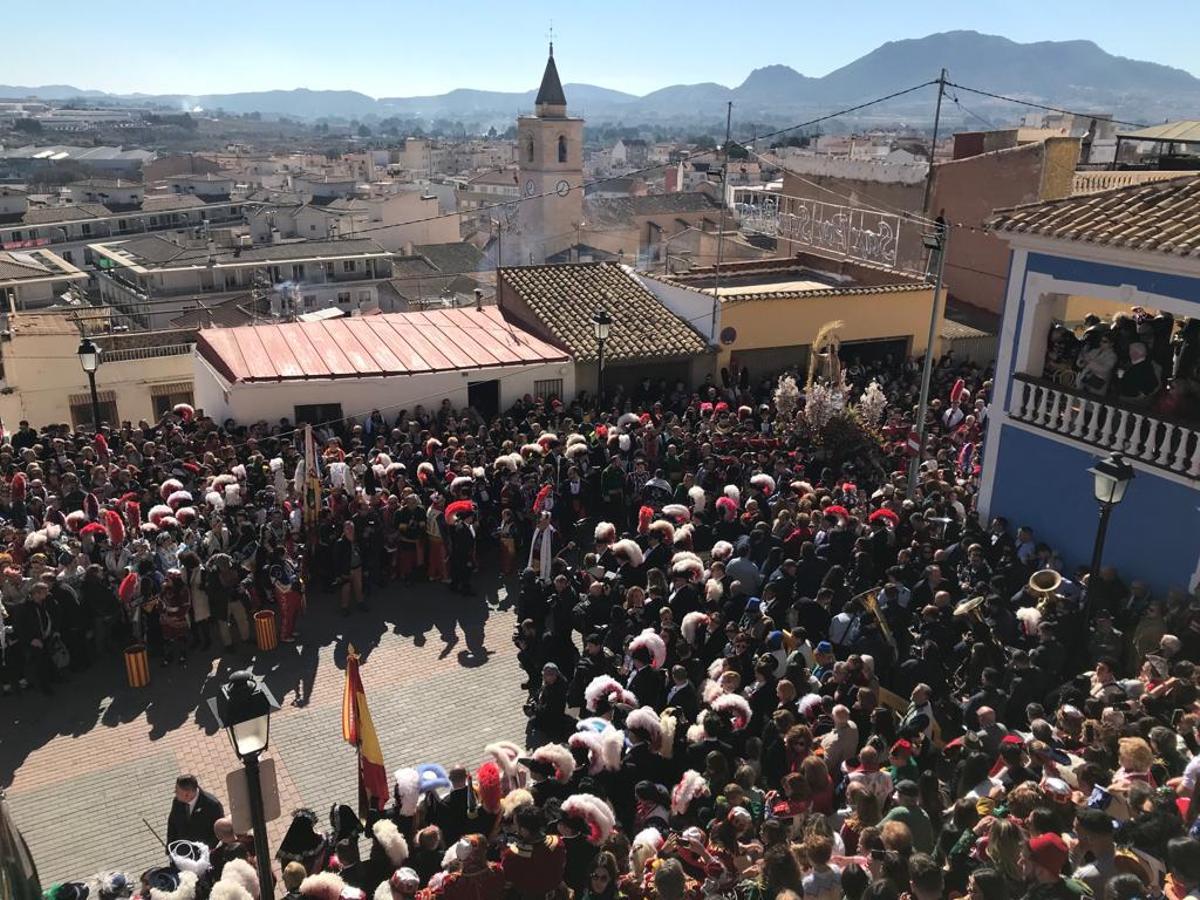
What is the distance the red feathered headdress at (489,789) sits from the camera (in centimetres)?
737

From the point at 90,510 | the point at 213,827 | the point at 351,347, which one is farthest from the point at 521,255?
the point at 213,827

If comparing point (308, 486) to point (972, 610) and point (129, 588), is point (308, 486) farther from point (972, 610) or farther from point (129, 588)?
point (972, 610)

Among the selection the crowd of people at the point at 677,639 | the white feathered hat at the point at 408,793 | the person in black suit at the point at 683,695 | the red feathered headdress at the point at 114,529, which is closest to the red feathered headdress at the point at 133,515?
the crowd of people at the point at 677,639

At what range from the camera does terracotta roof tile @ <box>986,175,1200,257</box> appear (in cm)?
1096

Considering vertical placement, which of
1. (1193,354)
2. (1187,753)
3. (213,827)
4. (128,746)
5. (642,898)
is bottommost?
(128,746)

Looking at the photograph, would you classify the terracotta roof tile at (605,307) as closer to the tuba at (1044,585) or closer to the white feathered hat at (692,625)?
the white feathered hat at (692,625)

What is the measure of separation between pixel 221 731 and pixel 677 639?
5.18 meters

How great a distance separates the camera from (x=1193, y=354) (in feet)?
38.7

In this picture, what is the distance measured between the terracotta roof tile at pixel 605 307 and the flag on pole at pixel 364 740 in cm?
1307

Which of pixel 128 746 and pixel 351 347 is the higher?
pixel 351 347

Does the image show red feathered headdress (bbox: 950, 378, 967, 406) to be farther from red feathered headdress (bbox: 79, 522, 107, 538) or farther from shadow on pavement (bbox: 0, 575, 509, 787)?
red feathered headdress (bbox: 79, 522, 107, 538)

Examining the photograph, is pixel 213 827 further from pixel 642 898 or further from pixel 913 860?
pixel 913 860

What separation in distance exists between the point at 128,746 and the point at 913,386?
16394 mm

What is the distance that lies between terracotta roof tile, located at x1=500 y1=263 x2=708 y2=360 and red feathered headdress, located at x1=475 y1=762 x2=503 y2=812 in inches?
543
